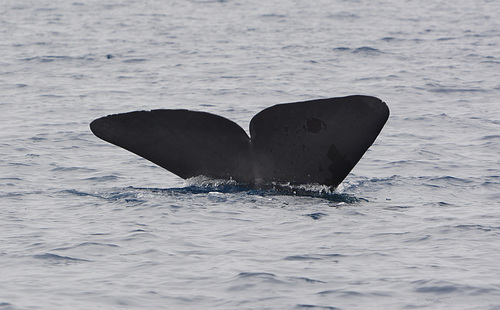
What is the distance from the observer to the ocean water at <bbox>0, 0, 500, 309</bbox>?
7559mm

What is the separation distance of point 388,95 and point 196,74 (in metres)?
5.42

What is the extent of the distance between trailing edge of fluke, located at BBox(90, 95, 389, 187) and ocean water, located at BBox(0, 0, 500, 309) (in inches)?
16.4

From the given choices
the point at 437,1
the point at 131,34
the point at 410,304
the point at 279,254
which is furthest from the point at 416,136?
the point at 437,1

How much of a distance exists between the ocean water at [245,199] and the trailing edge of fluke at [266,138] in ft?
1.36

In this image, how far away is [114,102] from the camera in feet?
63.8

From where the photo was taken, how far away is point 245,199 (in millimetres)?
9914

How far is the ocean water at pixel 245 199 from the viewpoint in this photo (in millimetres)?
7559

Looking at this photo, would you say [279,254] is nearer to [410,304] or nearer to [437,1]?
[410,304]

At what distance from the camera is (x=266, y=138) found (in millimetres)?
9195

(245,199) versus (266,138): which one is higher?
(266,138)

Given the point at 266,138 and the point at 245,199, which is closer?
the point at 266,138

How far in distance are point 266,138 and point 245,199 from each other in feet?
3.15

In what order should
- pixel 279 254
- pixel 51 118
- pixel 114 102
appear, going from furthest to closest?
pixel 114 102
pixel 51 118
pixel 279 254

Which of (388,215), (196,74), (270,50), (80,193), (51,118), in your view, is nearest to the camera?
(388,215)
